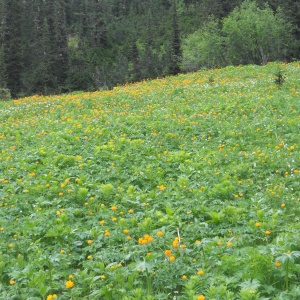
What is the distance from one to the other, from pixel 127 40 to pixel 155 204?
7675 centimetres

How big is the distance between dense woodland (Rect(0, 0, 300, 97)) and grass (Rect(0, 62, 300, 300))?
987 inches

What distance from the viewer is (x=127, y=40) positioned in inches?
3108

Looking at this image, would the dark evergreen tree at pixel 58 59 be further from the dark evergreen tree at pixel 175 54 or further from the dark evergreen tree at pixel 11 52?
the dark evergreen tree at pixel 175 54

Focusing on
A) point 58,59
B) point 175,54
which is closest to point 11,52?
point 58,59

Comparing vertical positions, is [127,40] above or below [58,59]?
above

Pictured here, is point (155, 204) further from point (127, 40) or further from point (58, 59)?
point (127, 40)

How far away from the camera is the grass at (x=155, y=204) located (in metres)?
4.21

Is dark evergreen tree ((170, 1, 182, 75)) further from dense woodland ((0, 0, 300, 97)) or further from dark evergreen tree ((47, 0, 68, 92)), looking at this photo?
dark evergreen tree ((47, 0, 68, 92))

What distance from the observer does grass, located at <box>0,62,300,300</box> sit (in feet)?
13.8

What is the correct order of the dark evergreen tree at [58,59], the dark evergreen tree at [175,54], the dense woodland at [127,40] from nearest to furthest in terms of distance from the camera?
the dark evergreen tree at [175,54], the dense woodland at [127,40], the dark evergreen tree at [58,59]

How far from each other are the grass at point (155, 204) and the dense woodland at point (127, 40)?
25068 mm

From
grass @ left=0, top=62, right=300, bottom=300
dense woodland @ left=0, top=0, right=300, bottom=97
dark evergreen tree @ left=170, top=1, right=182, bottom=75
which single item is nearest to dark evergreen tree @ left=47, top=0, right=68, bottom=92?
dense woodland @ left=0, top=0, right=300, bottom=97

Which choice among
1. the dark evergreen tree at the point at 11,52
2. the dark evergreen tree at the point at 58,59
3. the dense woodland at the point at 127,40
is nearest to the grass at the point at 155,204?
the dense woodland at the point at 127,40

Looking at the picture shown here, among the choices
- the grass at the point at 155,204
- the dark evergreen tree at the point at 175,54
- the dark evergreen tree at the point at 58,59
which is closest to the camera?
the grass at the point at 155,204
